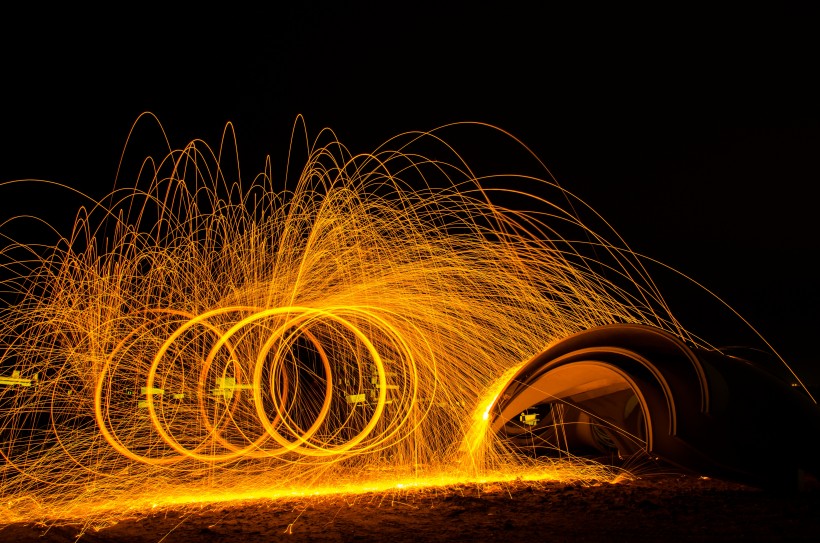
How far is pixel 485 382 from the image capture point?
10.3m

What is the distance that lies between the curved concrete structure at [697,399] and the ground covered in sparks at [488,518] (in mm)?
400

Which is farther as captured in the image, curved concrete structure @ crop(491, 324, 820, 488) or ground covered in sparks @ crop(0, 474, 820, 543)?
curved concrete structure @ crop(491, 324, 820, 488)

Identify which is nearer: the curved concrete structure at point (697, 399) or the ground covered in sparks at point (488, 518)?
the ground covered in sparks at point (488, 518)

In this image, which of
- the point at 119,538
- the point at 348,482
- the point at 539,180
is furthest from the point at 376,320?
the point at 119,538

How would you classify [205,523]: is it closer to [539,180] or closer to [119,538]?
[119,538]

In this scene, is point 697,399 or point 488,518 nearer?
point 488,518

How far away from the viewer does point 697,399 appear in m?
7.17

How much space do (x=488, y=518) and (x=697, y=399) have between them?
2279 millimetres

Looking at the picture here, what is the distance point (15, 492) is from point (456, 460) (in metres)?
5.37

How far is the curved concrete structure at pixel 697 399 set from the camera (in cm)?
709

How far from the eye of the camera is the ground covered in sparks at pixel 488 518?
19.7 ft

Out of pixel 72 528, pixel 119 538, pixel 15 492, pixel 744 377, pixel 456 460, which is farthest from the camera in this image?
pixel 456 460

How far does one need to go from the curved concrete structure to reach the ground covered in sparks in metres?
0.40

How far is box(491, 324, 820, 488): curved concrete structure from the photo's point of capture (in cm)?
709
